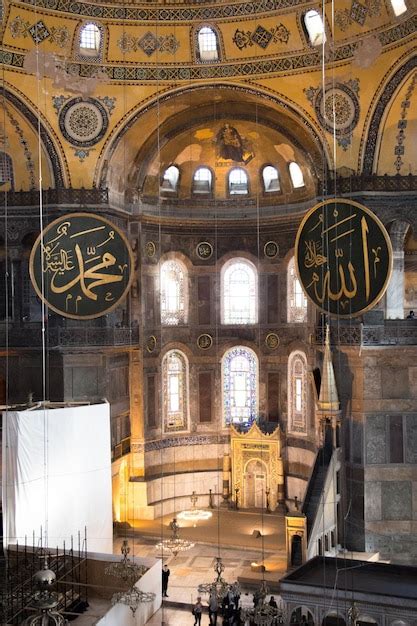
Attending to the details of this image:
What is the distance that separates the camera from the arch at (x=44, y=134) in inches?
632

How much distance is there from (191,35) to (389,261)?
813 cm

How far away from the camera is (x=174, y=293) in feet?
65.7

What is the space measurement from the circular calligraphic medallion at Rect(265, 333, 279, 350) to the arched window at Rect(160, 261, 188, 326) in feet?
7.09

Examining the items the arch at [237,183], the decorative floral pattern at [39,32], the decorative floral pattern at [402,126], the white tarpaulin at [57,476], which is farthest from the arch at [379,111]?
the white tarpaulin at [57,476]

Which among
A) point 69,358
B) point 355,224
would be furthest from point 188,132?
point 355,224

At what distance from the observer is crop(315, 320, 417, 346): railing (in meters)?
15.7

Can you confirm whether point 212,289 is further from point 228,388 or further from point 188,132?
point 188,132

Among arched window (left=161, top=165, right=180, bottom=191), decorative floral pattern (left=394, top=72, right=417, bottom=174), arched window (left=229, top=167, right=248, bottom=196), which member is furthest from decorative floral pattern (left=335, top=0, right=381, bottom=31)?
arched window (left=161, top=165, right=180, bottom=191)

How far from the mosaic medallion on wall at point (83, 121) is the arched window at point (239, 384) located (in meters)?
6.59

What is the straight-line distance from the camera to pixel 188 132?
61.4 ft

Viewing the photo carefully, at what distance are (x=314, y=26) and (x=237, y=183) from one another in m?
5.16

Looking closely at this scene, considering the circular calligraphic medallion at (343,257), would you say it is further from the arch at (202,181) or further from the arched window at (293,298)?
the arch at (202,181)

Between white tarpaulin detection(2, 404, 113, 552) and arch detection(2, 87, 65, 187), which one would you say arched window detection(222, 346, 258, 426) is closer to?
white tarpaulin detection(2, 404, 113, 552)

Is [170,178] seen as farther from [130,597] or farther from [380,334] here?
[130,597]
